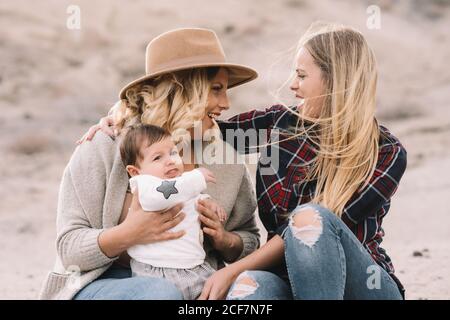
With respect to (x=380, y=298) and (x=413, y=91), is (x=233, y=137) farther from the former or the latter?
(x=413, y=91)

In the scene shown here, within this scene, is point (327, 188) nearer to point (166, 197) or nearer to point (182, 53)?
point (166, 197)

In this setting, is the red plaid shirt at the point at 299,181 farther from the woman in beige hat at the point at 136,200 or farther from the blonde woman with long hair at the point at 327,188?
the woman in beige hat at the point at 136,200

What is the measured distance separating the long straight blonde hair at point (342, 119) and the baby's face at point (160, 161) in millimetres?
597

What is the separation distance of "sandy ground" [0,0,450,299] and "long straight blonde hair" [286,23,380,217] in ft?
9.50

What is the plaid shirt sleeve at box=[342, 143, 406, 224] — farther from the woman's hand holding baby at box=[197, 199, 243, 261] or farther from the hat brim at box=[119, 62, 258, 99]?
the hat brim at box=[119, 62, 258, 99]

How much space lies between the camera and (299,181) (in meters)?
3.21

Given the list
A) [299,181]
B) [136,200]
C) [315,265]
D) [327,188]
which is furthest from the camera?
[299,181]

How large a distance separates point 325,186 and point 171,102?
0.78 metres

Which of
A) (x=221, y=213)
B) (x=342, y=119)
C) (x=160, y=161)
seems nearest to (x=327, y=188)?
(x=342, y=119)

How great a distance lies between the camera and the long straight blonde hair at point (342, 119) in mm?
3093

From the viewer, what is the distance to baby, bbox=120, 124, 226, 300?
2.89m

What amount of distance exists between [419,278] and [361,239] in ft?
7.19

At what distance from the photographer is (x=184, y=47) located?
332 cm

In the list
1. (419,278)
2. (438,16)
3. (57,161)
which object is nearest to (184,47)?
(419,278)
